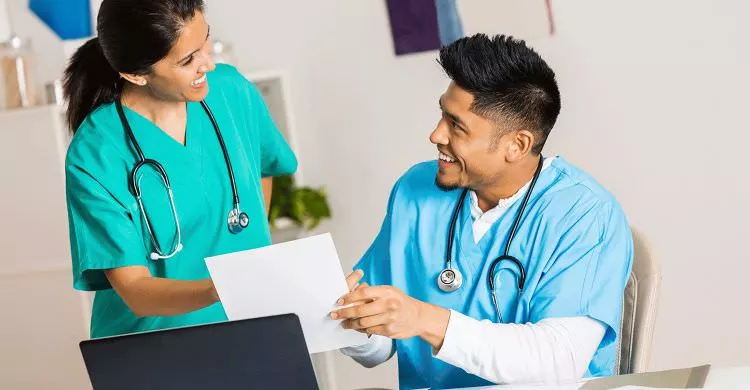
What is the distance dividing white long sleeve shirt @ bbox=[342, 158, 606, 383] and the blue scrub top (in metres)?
0.04

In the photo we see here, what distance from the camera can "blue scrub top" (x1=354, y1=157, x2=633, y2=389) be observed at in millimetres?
1584

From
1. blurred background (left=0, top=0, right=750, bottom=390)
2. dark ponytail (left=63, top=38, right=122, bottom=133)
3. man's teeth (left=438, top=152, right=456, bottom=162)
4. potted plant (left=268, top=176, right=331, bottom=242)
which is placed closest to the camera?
man's teeth (left=438, top=152, right=456, bottom=162)

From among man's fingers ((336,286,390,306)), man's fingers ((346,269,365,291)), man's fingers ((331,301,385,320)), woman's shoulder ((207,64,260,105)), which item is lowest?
man's fingers ((331,301,385,320))

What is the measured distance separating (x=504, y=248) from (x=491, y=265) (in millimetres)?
37

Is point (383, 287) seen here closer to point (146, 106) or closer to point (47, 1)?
point (146, 106)

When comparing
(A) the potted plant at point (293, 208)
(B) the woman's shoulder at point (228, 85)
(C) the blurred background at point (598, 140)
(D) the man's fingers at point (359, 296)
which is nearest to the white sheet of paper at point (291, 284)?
(D) the man's fingers at point (359, 296)

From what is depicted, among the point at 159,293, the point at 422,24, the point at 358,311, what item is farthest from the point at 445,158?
the point at 422,24

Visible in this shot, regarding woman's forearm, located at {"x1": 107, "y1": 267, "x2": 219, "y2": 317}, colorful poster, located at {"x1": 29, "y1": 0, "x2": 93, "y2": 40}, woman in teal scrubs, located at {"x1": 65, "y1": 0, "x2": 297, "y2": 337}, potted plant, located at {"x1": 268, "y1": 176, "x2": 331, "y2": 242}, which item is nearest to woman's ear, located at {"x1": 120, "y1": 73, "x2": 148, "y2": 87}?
woman in teal scrubs, located at {"x1": 65, "y1": 0, "x2": 297, "y2": 337}

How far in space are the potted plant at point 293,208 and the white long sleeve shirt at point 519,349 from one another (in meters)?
1.70

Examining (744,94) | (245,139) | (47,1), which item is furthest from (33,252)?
(744,94)

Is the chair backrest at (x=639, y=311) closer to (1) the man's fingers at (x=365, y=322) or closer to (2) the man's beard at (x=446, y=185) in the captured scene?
(2) the man's beard at (x=446, y=185)

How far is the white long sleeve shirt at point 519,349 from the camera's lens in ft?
4.88

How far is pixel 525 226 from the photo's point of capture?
166 centimetres

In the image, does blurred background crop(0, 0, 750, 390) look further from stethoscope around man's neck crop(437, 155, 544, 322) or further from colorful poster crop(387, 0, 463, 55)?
stethoscope around man's neck crop(437, 155, 544, 322)
